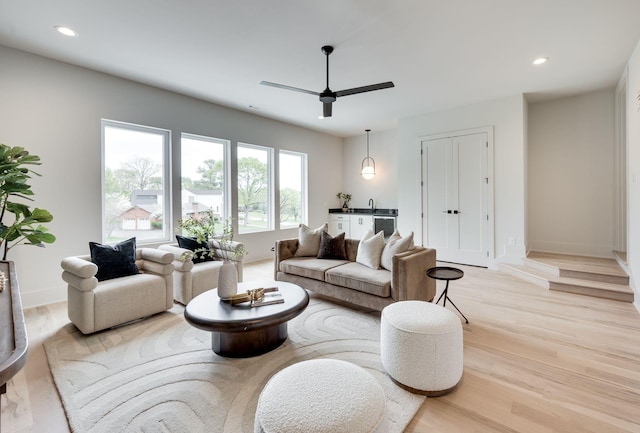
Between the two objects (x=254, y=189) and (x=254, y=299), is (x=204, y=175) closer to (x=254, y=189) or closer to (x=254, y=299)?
(x=254, y=189)

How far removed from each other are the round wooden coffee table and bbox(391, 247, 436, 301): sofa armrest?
93 centimetres

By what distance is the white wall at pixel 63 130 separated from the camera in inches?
133

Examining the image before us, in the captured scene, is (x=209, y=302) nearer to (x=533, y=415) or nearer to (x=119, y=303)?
(x=119, y=303)

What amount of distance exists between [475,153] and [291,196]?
388cm

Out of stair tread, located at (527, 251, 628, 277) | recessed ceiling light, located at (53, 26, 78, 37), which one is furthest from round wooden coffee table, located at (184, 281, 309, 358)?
stair tread, located at (527, 251, 628, 277)

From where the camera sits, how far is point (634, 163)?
3443 millimetres

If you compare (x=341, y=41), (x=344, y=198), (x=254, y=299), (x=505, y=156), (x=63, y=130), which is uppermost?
(x=341, y=41)

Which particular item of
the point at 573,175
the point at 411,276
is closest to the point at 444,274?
the point at 411,276

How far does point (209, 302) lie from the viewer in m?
2.52

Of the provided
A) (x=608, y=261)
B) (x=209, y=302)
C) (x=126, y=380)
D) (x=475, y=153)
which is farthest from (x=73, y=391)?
(x=608, y=261)

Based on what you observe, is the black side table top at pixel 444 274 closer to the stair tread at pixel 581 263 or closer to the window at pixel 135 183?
the stair tread at pixel 581 263

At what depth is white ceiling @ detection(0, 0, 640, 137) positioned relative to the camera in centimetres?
264

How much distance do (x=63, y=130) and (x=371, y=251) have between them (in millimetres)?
4096

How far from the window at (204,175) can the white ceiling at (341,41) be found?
887 mm
